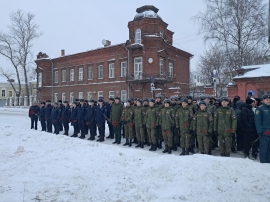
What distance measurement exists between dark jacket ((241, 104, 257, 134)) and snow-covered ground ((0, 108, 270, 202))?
82.1 inches

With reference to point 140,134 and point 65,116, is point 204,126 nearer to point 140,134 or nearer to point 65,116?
point 140,134

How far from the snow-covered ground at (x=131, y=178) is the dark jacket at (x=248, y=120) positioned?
2.08 meters

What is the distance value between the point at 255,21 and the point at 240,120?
50.8 feet

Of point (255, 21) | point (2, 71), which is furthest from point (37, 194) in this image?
point (2, 71)

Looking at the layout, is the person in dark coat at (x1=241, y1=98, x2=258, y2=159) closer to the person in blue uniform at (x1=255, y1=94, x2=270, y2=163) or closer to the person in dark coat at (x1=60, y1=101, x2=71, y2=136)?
the person in blue uniform at (x1=255, y1=94, x2=270, y2=163)

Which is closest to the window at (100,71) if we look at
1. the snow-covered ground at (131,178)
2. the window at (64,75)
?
the window at (64,75)

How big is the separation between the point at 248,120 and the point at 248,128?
0.25 metres

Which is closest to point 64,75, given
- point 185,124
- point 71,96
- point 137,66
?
point 71,96

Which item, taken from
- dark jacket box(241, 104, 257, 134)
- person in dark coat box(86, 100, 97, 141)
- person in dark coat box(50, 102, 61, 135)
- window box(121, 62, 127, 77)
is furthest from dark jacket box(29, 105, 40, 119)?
window box(121, 62, 127, 77)

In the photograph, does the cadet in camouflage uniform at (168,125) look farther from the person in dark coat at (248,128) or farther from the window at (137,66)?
the window at (137,66)

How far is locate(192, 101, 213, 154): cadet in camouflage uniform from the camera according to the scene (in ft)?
23.8

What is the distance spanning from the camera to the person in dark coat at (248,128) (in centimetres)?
720

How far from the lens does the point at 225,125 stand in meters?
7.02

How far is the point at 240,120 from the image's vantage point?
7.38m
